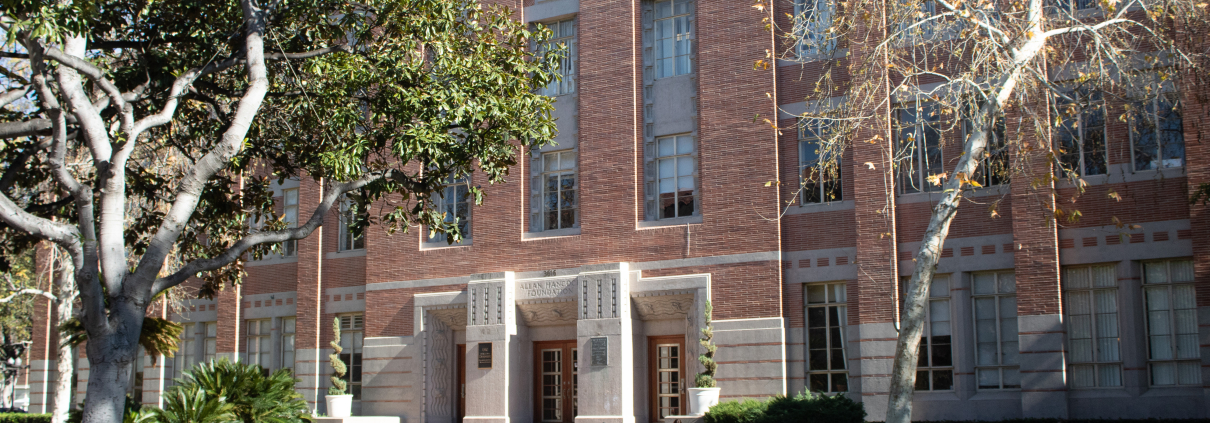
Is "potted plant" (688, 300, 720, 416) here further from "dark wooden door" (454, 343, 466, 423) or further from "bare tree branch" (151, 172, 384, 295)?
"bare tree branch" (151, 172, 384, 295)

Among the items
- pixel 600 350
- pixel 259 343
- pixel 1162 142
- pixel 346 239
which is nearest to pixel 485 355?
pixel 600 350

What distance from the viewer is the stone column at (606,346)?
23.7 metres

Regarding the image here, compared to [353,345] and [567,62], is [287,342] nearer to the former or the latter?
[353,345]

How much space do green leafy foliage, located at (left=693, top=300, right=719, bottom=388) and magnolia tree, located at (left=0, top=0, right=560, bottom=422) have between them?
7.13 meters

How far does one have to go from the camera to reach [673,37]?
25234mm

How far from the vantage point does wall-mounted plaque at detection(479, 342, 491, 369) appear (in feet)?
83.6

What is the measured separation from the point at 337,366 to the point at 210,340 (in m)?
8.33

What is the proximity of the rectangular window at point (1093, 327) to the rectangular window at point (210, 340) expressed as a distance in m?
24.5

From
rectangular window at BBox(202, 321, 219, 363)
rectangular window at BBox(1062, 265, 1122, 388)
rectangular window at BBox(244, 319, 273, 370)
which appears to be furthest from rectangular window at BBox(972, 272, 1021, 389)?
rectangular window at BBox(202, 321, 219, 363)

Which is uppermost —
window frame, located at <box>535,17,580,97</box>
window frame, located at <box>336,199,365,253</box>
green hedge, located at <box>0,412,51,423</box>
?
window frame, located at <box>535,17,580,97</box>

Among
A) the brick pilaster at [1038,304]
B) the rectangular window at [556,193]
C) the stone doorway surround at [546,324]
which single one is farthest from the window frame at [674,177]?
the brick pilaster at [1038,304]

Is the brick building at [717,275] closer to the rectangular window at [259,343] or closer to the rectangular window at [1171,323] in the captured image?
the rectangular window at [1171,323]

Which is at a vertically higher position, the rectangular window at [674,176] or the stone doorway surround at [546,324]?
the rectangular window at [674,176]

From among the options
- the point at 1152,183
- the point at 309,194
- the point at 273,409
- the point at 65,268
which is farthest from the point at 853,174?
the point at 65,268
